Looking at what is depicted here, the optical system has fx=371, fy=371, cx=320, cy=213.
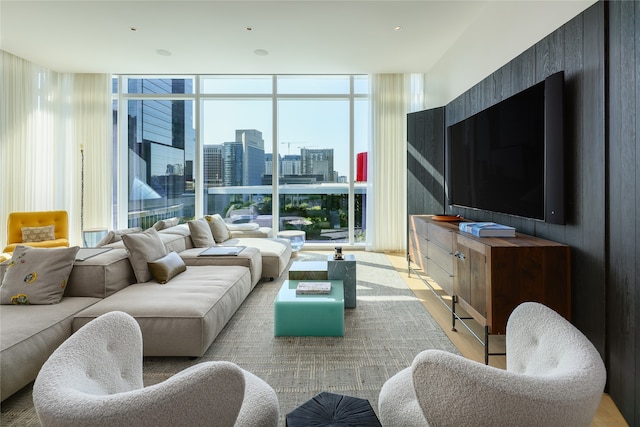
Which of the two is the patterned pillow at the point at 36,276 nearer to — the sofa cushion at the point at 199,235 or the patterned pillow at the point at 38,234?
the sofa cushion at the point at 199,235

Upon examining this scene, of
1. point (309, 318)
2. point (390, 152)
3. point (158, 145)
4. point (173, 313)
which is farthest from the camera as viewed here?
point (158, 145)

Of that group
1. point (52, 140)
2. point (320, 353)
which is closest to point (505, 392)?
point (320, 353)

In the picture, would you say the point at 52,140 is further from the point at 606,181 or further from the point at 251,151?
the point at 606,181

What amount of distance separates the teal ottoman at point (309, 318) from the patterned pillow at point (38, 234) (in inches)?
157

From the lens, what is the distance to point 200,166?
248 inches

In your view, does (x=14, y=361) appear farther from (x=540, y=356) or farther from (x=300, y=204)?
(x=300, y=204)

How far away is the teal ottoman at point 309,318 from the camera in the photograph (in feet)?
8.61

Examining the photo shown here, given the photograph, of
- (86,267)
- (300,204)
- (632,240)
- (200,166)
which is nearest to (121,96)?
(200,166)

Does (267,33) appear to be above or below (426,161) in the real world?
above

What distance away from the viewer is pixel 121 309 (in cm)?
227

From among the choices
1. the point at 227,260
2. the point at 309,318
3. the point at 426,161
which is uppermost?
the point at 426,161

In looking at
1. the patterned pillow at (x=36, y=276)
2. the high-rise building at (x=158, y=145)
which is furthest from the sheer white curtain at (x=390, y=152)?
the patterned pillow at (x=36, y=276)

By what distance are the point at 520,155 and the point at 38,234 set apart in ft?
18.3

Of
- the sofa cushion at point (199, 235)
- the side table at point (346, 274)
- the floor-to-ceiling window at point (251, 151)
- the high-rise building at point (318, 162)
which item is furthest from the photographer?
the high-rise building at point (318, 162)
